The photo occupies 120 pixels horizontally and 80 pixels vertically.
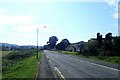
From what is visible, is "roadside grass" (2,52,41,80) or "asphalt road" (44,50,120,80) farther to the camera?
"roadside grass" (2,52,41,80)

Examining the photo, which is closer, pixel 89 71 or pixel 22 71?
pixel 89 71

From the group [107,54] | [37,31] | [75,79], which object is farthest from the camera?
[107,54]

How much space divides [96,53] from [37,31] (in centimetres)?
2555

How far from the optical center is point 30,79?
2302cm

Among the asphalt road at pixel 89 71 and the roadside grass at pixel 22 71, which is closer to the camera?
the asphalt road at pixel 89 71

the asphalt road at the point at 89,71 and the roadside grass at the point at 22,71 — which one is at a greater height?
the asphalt road at the point at 89,71

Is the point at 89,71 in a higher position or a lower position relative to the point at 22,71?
higher

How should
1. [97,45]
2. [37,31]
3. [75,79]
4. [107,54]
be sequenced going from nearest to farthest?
[75,79] → [37,31] → [107,54] → [97,45]

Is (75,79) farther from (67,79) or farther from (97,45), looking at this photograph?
(97,45)

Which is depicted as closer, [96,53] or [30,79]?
[30,79]

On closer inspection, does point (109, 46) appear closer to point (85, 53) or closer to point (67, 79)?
point (85, 53)

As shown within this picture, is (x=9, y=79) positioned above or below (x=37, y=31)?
below

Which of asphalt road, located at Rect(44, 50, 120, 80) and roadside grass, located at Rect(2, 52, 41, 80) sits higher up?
asphalt road, located at Rect(44, 50, 120, 80)

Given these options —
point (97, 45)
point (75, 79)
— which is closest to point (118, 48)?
point (97, 45)
